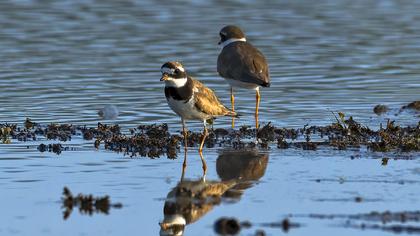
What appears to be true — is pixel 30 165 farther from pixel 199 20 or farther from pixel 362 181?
pixel 199 20

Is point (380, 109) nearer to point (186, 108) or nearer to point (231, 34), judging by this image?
point (231, 34)

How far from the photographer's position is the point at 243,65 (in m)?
15.6

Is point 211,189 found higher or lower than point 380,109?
lower

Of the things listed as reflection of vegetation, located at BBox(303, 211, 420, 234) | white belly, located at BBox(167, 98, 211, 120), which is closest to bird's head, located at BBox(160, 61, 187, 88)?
white belly, located at BBox(167, 98, 211, 120)

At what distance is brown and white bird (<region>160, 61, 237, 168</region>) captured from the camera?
506 inches

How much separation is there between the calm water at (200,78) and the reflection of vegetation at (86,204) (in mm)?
127

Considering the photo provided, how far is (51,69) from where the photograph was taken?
19766 millimetres

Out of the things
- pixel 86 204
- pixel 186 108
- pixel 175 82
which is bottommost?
pixel 86 204

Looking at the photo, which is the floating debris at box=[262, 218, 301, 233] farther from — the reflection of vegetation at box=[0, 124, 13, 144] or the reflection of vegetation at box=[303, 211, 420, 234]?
the reflection of vegetation at box=[0, 124, 13, 144]

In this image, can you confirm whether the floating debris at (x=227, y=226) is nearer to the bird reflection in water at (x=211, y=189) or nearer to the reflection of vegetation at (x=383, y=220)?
the bird reflection in water at (x=211, y=189)

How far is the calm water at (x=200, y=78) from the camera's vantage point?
10.3m

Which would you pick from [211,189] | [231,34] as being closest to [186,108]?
[211,189]

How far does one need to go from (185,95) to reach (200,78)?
5.83m

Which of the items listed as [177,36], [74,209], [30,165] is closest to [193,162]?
[30,165]
